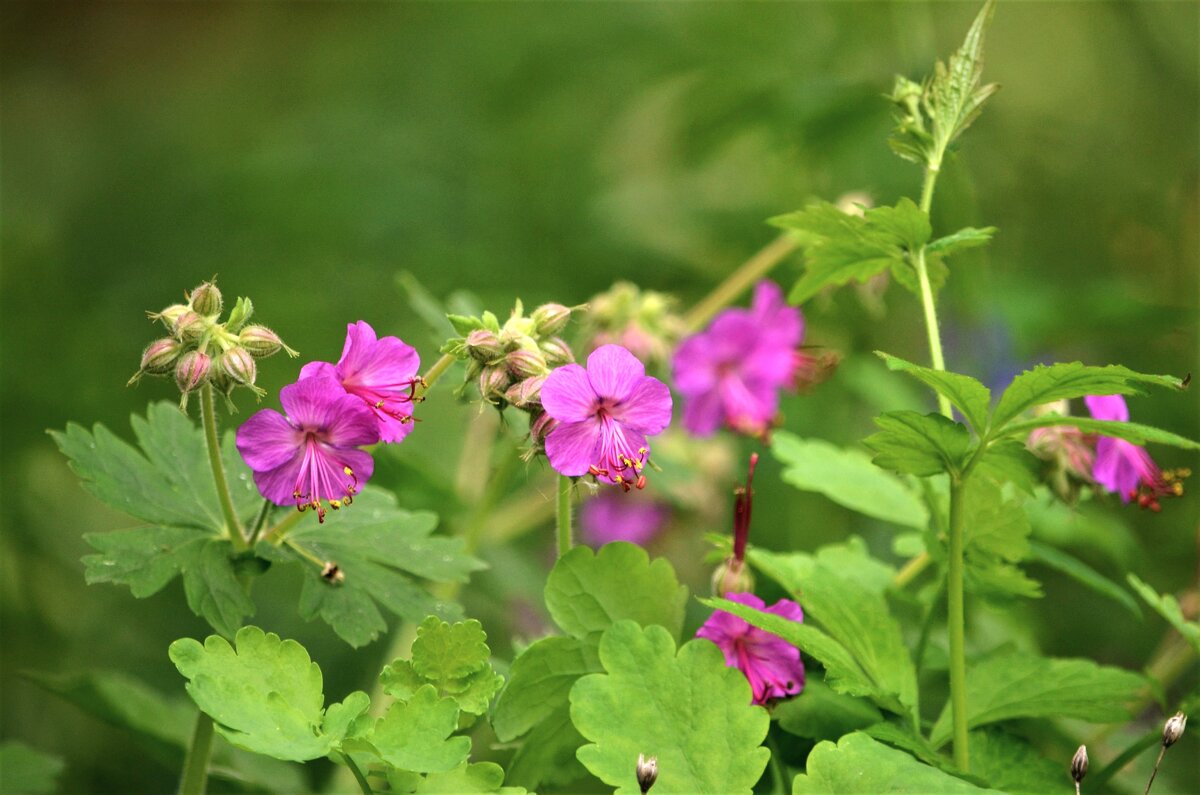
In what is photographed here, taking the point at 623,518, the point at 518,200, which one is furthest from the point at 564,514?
the point at 518,200

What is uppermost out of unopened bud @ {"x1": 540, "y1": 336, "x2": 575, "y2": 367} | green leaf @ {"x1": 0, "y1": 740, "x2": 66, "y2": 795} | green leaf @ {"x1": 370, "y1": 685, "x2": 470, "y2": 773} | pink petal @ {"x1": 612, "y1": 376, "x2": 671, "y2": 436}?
unopened bud @ {"x1": 540, "y1": 336, "x2": 575, "y2": 367}

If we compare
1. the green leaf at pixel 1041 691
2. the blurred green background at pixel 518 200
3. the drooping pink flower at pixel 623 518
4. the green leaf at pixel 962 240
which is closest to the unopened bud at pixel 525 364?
the green leaf at pixel 962 240

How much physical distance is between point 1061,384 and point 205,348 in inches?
29.1

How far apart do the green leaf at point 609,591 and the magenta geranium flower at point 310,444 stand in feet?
0.74

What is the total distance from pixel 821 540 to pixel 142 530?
4.95 feet

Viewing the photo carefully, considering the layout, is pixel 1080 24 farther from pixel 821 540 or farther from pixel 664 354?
pixel 664 354

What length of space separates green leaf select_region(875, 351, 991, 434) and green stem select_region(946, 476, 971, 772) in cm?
7

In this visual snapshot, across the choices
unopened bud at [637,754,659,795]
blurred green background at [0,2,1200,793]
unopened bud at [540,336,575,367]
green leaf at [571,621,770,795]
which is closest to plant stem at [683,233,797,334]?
blurred green background at [0,2,1200,793]

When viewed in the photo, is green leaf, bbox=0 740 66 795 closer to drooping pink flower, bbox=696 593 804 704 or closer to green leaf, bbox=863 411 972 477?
drooping pink flower, bbox=696 593 804 704

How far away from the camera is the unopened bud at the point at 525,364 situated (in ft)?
3.47

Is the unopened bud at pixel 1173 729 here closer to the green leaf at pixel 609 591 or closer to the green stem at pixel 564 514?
the green leaf at pixel 609 591

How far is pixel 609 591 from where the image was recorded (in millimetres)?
1015

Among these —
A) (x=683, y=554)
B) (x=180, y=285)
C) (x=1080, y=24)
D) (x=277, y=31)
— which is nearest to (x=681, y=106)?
(x=683, y=554)

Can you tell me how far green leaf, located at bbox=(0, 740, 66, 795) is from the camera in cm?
126
